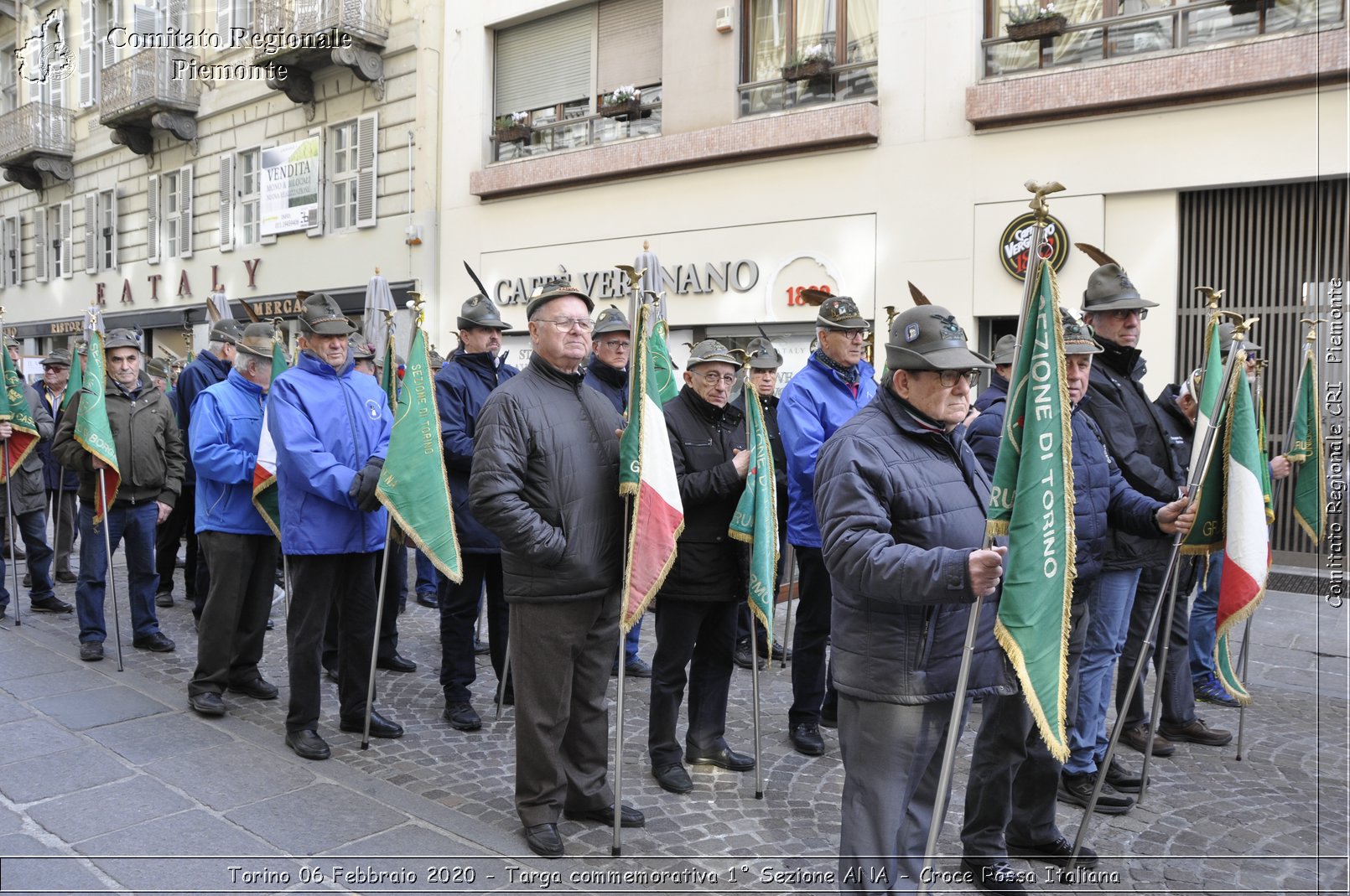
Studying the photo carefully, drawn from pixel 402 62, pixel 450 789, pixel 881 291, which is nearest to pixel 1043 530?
pixel 450 789

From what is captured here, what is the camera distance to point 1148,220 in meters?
11.1

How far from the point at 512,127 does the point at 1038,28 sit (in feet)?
28.8

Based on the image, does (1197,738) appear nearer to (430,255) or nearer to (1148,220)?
(1148,220)

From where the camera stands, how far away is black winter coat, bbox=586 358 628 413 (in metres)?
6.15

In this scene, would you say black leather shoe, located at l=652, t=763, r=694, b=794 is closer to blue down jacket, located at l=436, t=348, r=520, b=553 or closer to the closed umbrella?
blue down jacket, located at l=436, t=348, r=520, b=553

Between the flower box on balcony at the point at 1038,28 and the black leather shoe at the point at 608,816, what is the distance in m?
10.5

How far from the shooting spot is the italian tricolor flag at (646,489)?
4.23 meters

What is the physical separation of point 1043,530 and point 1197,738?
3.49m

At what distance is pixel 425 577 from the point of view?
9.15 m

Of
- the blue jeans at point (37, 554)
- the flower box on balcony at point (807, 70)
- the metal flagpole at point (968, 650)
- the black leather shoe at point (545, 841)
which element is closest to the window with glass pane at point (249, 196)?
the flower box on balcony at point (807, 70)

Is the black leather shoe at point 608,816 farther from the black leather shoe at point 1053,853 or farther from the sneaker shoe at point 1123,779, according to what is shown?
the sneaker shoe at point 1123,779

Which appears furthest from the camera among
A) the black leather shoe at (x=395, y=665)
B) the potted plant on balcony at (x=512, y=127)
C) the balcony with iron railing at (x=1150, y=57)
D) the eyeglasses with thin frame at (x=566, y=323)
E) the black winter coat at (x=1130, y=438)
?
the potted plant on balcony at (x=512, y=127)

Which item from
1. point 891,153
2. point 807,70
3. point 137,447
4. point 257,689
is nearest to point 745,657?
point 257,689

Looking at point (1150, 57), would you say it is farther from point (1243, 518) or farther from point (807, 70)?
point (1243, 518)
